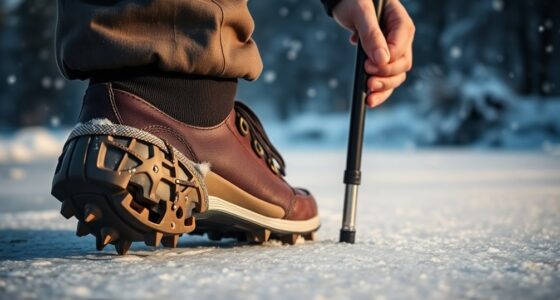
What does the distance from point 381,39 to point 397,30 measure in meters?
0.08

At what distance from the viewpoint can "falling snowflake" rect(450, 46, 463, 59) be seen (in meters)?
14.4

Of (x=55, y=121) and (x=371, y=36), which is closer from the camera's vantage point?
(x=371, y=36)

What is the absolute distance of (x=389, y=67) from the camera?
1069 millimetres

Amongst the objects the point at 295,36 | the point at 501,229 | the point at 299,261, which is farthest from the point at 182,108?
the point at 295,36

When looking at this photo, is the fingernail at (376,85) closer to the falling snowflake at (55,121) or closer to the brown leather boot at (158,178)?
the brown leather boot at (158,178)

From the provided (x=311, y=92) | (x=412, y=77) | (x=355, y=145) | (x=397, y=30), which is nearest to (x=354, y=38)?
(x=397, y=30)

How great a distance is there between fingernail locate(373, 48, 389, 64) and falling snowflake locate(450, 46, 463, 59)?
14362mm

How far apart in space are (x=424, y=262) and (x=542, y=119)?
10250mm

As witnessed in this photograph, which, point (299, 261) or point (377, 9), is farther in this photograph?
point (377, 9)

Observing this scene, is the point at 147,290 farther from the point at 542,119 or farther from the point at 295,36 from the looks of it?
the point at 295,36

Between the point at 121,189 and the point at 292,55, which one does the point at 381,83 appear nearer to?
the point at 121,189

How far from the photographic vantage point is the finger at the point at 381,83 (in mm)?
1099

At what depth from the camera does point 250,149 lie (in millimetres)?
1069

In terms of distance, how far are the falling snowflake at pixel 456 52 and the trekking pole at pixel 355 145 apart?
14.3 metres
